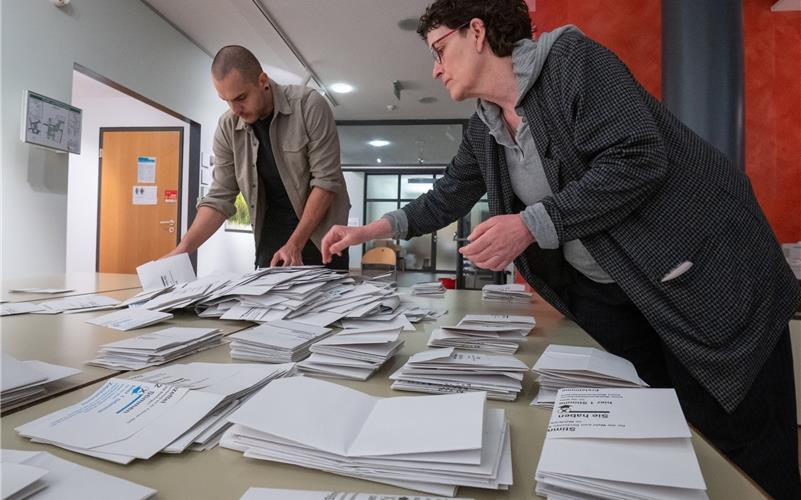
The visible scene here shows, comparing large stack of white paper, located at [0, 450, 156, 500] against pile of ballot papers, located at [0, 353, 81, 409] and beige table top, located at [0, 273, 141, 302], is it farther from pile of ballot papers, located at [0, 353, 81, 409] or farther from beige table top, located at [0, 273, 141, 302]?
beige table top, located at [0, 273, 141, 302]

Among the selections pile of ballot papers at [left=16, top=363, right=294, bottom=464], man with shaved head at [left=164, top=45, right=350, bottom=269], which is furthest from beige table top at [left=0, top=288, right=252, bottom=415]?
man with shaved head at [left=164, top=45, right=350, bottom=269]

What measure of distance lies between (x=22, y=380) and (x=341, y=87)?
18.4ft

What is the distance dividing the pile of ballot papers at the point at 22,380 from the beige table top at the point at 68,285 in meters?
1.00

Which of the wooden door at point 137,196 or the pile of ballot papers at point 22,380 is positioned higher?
the wooden door at point 137,196

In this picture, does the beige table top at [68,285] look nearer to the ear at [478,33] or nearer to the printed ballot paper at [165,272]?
the printed ballot paper at [165,272]

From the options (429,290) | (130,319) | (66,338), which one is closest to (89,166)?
(429,290)

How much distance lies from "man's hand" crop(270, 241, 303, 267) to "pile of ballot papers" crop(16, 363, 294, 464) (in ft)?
3.12

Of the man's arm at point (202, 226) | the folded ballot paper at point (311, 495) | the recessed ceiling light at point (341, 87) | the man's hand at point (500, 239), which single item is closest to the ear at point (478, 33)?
the man's hand at point (500, 239)

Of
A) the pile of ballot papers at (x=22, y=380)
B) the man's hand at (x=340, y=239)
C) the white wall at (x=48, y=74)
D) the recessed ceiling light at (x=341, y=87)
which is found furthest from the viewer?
the recessed ceiling light at (x=341, y=87)

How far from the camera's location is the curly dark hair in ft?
3.30

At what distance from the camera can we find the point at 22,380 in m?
0.61

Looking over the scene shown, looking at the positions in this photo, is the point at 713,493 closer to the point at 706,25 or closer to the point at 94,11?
the point at 706,25

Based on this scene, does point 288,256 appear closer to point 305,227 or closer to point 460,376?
point 305,227

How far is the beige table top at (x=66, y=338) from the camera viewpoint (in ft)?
2.36
